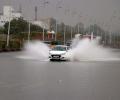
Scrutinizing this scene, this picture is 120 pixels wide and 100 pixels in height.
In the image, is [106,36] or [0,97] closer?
[0,97]

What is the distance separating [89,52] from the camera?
47.1 meters

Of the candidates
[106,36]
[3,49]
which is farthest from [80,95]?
[106,36]

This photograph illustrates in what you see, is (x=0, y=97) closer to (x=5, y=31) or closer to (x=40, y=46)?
(x=40, y=46)

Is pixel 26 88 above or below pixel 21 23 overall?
below

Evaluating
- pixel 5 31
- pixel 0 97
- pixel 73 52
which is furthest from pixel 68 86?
pixel 5 31

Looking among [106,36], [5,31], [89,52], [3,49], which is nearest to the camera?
[89,52]

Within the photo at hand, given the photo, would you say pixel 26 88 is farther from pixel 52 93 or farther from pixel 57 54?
pixel 57 54

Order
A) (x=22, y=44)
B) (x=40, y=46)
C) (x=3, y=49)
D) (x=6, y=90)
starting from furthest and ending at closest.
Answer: (x=22, y=44) → (x=3, y=49) → (x=40, y=46) → (x=6, y=90)

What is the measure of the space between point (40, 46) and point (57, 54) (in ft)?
57.1

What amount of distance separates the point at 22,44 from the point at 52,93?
68.8 m

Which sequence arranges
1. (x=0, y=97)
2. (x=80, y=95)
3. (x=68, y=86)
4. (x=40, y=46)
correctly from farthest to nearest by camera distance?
(x=40, y=46) → (x=68, y=86) → (x=80, y=95) → (x=0, y=97)

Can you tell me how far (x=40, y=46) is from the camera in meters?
52.8

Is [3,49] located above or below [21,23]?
below

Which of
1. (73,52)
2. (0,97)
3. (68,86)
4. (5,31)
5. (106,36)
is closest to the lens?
(0,97)
